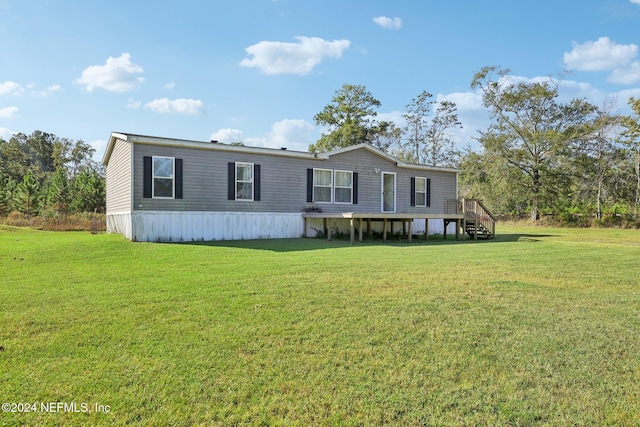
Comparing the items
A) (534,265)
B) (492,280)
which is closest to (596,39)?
(534,265)

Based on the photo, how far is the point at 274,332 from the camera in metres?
3.45

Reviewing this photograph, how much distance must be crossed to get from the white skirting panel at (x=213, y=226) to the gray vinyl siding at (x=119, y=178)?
2.68 ft

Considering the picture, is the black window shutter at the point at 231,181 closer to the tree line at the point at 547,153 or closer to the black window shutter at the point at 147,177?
the black window shutter at the point at 147,177

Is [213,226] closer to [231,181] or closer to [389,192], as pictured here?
[231,181]

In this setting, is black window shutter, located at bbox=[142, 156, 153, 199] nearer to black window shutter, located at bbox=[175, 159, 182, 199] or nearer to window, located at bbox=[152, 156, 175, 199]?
window, located at bbox=[152, 156, 175, 199]

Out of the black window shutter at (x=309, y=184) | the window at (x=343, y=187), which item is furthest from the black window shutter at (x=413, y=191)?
the black window shutter at (x=309, y=184)

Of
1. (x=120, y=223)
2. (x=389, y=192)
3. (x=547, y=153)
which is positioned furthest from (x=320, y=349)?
(x=547, y=153)

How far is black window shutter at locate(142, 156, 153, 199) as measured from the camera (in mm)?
11555

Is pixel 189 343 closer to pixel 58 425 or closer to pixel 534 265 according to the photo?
pixel 58 425

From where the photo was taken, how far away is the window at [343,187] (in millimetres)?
15278

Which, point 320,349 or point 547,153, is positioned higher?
point 547,153

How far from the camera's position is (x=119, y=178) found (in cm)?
1359

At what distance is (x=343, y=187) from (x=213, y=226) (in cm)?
532

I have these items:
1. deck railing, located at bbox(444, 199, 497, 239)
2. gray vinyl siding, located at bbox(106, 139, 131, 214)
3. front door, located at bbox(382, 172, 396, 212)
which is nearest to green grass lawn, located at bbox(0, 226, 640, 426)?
gray vinyl siding, located at bbox(106, 139, 131, 214)
